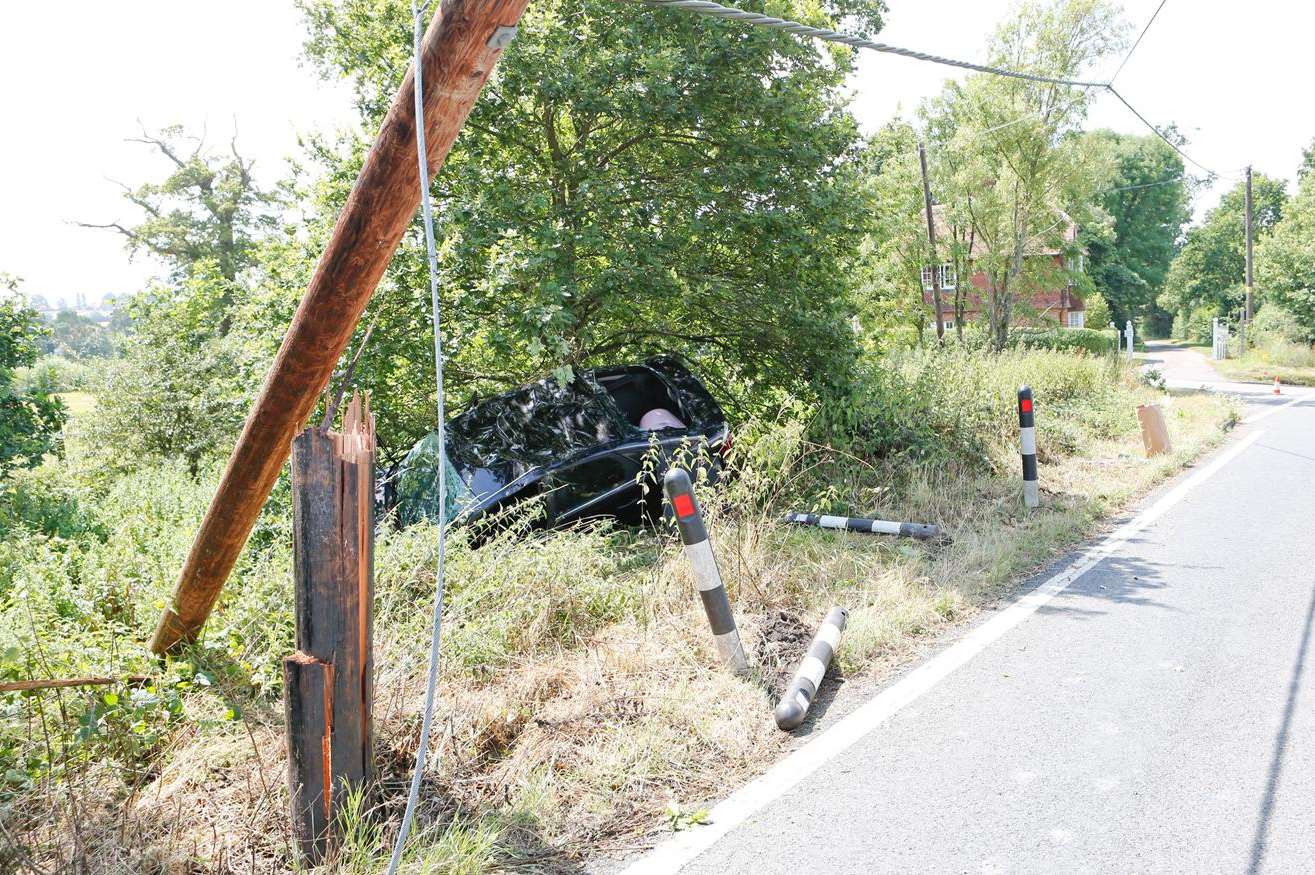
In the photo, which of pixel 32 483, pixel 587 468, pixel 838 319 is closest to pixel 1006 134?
pixel 838 319

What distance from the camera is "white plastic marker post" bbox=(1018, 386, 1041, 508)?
25.5ft

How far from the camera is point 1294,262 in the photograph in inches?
1491

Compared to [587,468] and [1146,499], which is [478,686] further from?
[1146,499]

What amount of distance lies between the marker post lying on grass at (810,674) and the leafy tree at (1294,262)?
41.0 meters

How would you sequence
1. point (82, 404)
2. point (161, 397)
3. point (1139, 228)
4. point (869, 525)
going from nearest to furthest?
1. point (869, 525)
2. point (161, 397)
3. point (82, 404)
4. point (1139, 228)

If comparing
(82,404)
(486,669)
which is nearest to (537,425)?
(486,669)

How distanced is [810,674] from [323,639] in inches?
89.8

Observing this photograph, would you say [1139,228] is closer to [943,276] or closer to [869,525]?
[943,276]

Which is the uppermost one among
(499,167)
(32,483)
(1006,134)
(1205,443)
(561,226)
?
(1006,134)

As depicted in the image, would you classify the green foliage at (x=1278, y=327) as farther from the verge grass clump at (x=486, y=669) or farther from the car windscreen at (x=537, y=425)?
the car windscreen at (x=537, y=425)

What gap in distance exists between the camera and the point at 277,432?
10.5 feet

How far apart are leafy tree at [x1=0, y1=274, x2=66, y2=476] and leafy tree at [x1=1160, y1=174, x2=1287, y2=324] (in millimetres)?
72980

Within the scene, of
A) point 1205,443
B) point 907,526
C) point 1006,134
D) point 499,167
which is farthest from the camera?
point 1006,134

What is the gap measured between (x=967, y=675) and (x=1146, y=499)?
565cm
